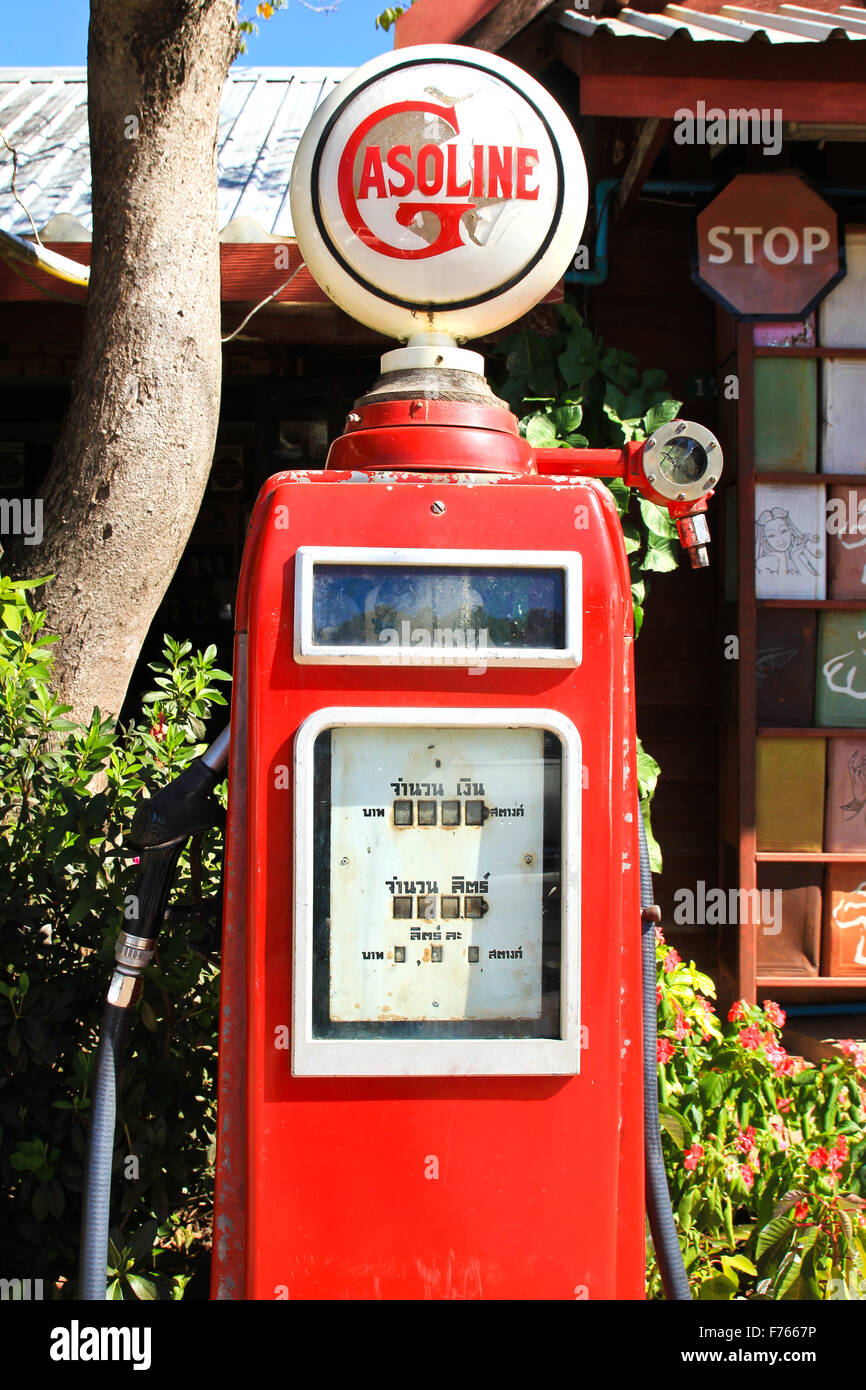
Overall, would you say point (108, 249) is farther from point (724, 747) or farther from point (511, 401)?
point (724, 747)

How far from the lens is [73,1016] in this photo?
2.10 metres

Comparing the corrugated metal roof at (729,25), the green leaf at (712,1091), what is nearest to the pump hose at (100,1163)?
the green leaf at (712,1091)

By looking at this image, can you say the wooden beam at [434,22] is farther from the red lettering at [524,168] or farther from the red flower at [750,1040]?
the red flower at [750,1040]

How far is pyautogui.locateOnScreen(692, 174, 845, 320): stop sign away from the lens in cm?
332

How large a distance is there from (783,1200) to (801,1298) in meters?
0.17

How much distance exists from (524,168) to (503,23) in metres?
2.36

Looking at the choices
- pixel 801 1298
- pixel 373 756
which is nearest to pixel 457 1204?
pixel 373 756

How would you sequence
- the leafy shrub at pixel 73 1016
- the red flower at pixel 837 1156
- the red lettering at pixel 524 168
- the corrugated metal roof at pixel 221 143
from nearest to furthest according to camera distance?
the red lettering at pixel 524 168, the leafy shrub at pixel 73 1016, the red flower at pixel 837 1156, the corrugated metal roof at pixel 221 143

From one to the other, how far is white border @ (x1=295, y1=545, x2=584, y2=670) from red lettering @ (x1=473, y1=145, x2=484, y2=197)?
511mm

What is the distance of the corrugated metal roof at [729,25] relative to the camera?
108 inches

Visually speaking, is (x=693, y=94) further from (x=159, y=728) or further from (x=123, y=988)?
(x=123, y=988)

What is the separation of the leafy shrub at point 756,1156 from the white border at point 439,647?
4.32 ft

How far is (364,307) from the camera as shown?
5.17 ft

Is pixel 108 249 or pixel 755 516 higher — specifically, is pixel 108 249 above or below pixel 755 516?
above
